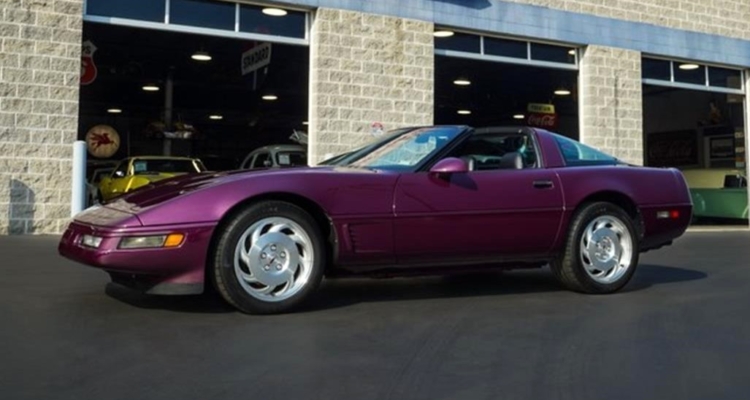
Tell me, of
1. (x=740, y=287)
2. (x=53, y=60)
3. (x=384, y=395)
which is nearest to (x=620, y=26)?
(x=740, y=287)

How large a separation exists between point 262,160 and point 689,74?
9908 mm

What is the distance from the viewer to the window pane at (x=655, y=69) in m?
15.9

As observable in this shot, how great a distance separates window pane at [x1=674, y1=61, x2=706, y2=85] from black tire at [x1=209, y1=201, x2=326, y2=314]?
14.0m

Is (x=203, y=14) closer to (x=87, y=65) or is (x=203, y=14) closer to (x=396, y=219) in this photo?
(x=87, y=65)

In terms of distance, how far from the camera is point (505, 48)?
13945 mm

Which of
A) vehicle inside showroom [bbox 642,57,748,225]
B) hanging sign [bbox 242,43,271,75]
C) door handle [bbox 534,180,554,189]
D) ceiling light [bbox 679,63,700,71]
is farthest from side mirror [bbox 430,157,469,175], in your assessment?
vehicle inside showroom [bbox 642,57,748,225]

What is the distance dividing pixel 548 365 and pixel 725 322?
72.6 inches

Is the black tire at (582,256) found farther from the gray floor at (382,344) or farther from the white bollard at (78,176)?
the white bollard at (78,176)

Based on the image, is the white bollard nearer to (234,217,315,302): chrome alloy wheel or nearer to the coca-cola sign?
(234,217,315,302): chrome alloy wheel

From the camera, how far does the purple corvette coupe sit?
4285mm

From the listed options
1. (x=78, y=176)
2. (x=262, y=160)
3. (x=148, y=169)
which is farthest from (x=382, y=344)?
(x=148, y=169)

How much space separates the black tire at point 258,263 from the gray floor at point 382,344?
0.11 metres

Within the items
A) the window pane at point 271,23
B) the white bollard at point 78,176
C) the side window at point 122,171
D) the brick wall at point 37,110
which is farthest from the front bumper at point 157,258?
the side window at point 122,171

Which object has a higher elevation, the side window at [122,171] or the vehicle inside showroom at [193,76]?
the vehicle inside showroom at [193,76]
